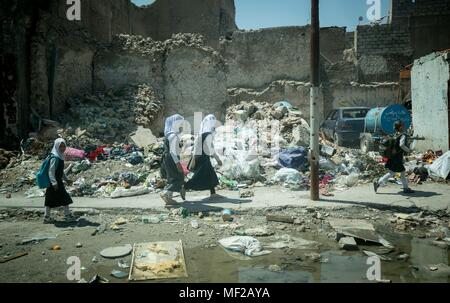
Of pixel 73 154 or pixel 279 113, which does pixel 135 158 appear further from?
pixel 279 113

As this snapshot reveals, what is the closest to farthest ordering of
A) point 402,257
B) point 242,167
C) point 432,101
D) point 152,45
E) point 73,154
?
1. point 402,257
2. point 242,167
3. point 73,154
4. point 432,101
5. point 152,45

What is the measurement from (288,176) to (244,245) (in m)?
4.02

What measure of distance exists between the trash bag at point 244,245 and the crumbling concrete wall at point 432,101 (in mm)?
7695

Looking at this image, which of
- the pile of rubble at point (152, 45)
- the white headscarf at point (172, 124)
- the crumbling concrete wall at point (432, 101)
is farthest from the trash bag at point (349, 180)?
the pile of rubble at point (152, 45)

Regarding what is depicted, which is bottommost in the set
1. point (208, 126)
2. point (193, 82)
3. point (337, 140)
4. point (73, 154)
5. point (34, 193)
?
point (34, 193)

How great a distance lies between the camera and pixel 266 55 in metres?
21.0

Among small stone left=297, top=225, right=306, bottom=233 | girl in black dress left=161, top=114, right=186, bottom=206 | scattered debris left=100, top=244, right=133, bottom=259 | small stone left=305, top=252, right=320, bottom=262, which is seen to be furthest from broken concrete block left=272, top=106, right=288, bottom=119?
scattered debris left=100, top=244, right=133, bottom=259

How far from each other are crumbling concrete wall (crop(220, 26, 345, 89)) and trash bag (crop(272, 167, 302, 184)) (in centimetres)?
1334

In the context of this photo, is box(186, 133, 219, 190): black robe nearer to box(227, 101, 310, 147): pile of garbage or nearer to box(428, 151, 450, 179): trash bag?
box(227, 101, 310, 147): pile of garbage

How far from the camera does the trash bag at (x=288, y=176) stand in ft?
26.9

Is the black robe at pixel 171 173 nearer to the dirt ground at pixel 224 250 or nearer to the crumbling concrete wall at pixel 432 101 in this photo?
the dirt ground at pixel 224 250

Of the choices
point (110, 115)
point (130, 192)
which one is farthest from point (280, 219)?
point (110, 115)

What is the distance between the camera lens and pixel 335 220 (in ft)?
18.7

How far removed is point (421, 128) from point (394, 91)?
30.5 ft
